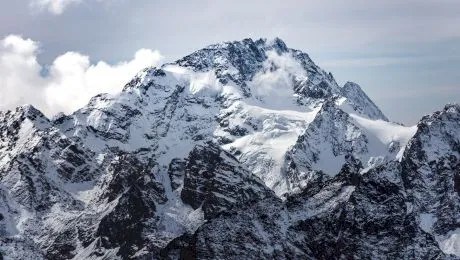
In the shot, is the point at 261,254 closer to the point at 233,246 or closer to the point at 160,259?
the point at 233,246

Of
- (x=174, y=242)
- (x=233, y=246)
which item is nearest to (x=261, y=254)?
(x=233, y=246)

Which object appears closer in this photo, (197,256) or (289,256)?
(197,256)

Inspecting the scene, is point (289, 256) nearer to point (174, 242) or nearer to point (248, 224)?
point (248, 224)

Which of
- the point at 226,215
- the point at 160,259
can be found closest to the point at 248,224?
the point at 226,215

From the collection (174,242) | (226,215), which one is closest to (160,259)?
(174,242)

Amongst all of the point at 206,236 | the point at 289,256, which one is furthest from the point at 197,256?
the point at 289,256

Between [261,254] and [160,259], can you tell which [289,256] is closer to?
[261,254]

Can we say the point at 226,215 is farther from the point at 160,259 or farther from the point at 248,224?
the point at 160,259
